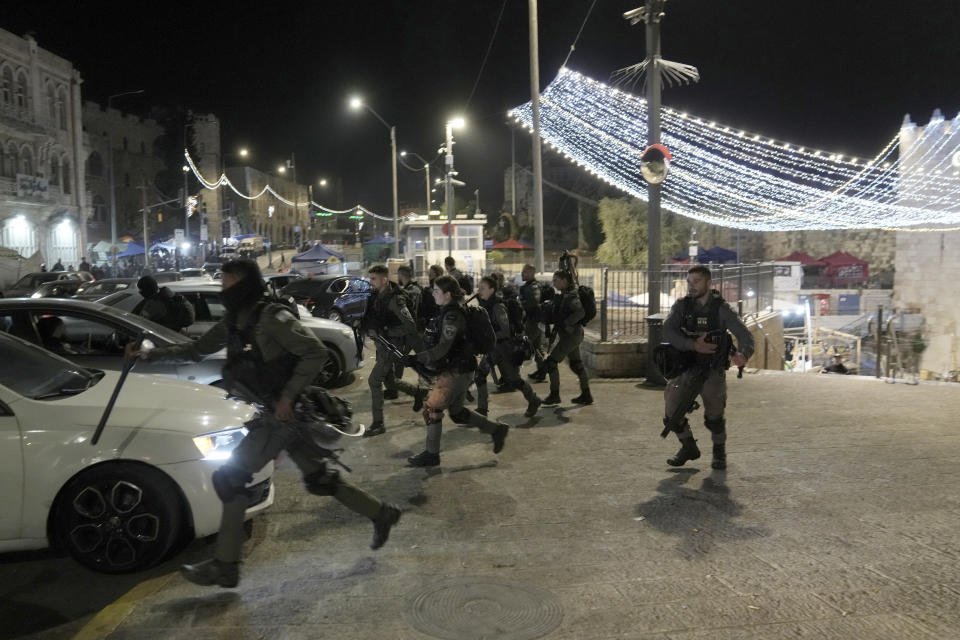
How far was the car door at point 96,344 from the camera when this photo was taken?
6719 mm

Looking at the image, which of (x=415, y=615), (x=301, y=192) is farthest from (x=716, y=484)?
(x=301, y=192)

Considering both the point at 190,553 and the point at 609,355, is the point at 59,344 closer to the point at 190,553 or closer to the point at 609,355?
the point at 190,553

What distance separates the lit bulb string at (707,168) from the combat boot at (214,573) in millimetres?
13413

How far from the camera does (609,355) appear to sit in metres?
10.8

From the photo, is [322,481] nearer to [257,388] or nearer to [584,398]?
[257,388]

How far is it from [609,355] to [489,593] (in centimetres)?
723

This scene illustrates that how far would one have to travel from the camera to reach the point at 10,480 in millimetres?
3877

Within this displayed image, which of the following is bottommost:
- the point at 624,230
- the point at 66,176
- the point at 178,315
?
the point at 178,315

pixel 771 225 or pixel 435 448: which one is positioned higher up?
pixel 771 225

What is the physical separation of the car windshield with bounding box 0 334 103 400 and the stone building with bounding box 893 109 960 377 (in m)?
25.8

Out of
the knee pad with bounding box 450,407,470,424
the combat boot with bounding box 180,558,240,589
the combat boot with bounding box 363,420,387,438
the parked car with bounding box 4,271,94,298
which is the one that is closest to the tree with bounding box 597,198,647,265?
the parked car with bounding box 4,271,94,298

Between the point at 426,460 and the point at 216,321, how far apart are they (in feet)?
13.8

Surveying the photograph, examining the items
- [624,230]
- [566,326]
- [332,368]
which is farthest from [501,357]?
[624,230]

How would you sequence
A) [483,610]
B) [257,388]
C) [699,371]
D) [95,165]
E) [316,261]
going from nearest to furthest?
[483,610] → [257,388] → [699,371] → [316,261] → [95,165]
